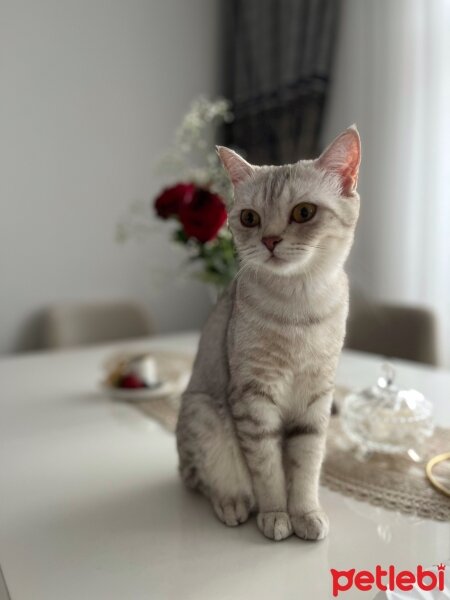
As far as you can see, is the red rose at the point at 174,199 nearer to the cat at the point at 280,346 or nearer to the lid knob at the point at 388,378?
the cat at the point at 280,346

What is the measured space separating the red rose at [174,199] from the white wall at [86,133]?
119cm

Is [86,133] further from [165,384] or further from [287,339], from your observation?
[287,339]

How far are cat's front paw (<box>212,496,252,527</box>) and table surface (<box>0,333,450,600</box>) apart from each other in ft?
0.04

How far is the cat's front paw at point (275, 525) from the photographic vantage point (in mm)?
688

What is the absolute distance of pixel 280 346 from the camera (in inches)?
28.6

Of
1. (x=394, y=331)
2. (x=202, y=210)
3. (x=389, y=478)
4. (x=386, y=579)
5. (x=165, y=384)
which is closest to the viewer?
(x=386, y=579)

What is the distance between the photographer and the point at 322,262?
0.72 m

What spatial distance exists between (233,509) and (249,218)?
400 mm

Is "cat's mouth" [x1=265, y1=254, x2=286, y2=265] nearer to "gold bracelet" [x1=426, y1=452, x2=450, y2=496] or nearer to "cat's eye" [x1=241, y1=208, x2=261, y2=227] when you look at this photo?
"cat's eye" [x1=241, y1=208, x2=261, y2=227]

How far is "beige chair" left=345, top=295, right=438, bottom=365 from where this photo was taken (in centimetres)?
179

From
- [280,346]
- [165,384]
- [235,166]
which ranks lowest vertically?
[165,384]

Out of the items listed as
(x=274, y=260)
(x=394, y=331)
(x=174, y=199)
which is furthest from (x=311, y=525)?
(x=394, y=331)

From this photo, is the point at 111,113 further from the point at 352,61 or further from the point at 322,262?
the point at 322,262

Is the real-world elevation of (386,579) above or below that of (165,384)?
above
